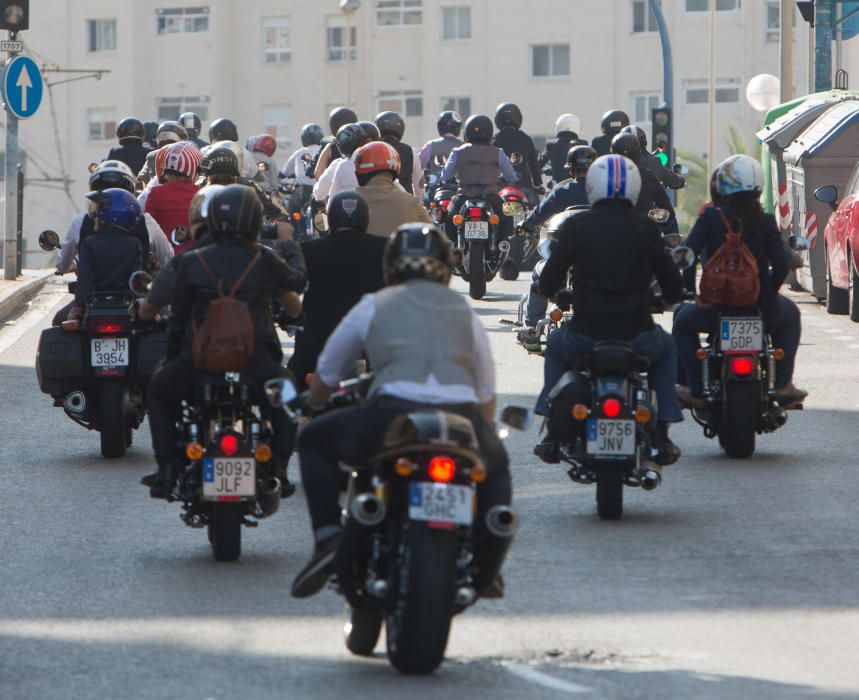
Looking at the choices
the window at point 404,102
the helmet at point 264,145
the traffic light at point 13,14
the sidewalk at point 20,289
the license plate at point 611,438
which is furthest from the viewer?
the window at point 404,102

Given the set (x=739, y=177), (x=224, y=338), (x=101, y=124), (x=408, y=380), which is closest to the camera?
(x=408, y=380)

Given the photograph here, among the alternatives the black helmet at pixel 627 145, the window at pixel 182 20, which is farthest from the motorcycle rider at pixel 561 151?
the window at pixel 182 20

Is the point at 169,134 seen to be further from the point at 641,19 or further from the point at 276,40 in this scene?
the point at 276,40

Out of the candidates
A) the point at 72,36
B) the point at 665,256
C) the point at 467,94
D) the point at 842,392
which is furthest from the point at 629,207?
the point at 72,36

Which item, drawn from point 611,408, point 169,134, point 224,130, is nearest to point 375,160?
point 611,408

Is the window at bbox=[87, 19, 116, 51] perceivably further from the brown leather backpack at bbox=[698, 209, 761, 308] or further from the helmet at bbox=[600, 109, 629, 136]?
the brown leather backpack at bbox=[698, 209, 761, 308]

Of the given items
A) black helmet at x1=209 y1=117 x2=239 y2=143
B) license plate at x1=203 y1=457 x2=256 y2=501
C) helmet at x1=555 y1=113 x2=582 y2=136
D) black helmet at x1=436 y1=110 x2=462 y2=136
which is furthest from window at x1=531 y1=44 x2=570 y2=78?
license plate at x1=203 y1=457 x2=256 y2=501

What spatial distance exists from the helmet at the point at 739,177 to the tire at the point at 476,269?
40.5ft

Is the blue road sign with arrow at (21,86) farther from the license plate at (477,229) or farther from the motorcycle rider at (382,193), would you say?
the motorcycle rider at (382,193)

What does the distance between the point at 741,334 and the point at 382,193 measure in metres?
2.20

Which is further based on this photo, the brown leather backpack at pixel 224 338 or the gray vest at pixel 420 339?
the brown leather backpack at pixel 224 338

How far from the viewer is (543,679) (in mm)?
7176

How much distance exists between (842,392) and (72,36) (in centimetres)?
6849

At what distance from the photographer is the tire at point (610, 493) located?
1070 cm
